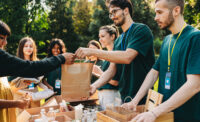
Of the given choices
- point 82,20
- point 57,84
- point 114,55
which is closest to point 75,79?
point 114,55

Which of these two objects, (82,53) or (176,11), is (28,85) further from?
(176,11)

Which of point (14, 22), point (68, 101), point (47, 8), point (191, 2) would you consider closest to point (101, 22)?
point (47, 8)

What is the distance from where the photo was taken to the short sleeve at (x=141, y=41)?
195 centimetres

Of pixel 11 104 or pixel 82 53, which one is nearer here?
pixel 82 53

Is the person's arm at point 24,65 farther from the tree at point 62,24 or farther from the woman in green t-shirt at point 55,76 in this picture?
the tree at point 62,24

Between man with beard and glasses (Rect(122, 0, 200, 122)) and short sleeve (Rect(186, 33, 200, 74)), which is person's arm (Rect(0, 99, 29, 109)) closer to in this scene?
man with beard and glasses (Rect(122, 0, 200, 122))

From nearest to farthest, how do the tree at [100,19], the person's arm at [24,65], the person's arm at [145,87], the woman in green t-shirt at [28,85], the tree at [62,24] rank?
1. the person's arm at [24,65]
2. the person's arm at [145,87]
3. the woman in green t-shirt at [28,85]
4. the tree at [100,19]
5. the tree at [62,24]

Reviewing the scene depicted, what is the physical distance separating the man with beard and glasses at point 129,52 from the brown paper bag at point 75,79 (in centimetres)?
13

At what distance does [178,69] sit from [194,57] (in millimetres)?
181

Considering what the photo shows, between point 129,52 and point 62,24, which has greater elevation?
point 62,24

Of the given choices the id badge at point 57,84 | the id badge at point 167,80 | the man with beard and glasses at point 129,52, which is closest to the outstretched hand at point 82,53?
the man with beard and glasses at point 129,52

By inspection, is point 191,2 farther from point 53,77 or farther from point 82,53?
point 82,53

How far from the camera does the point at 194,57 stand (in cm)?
144

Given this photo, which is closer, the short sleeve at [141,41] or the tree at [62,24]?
the short sleeve at [141,41]
